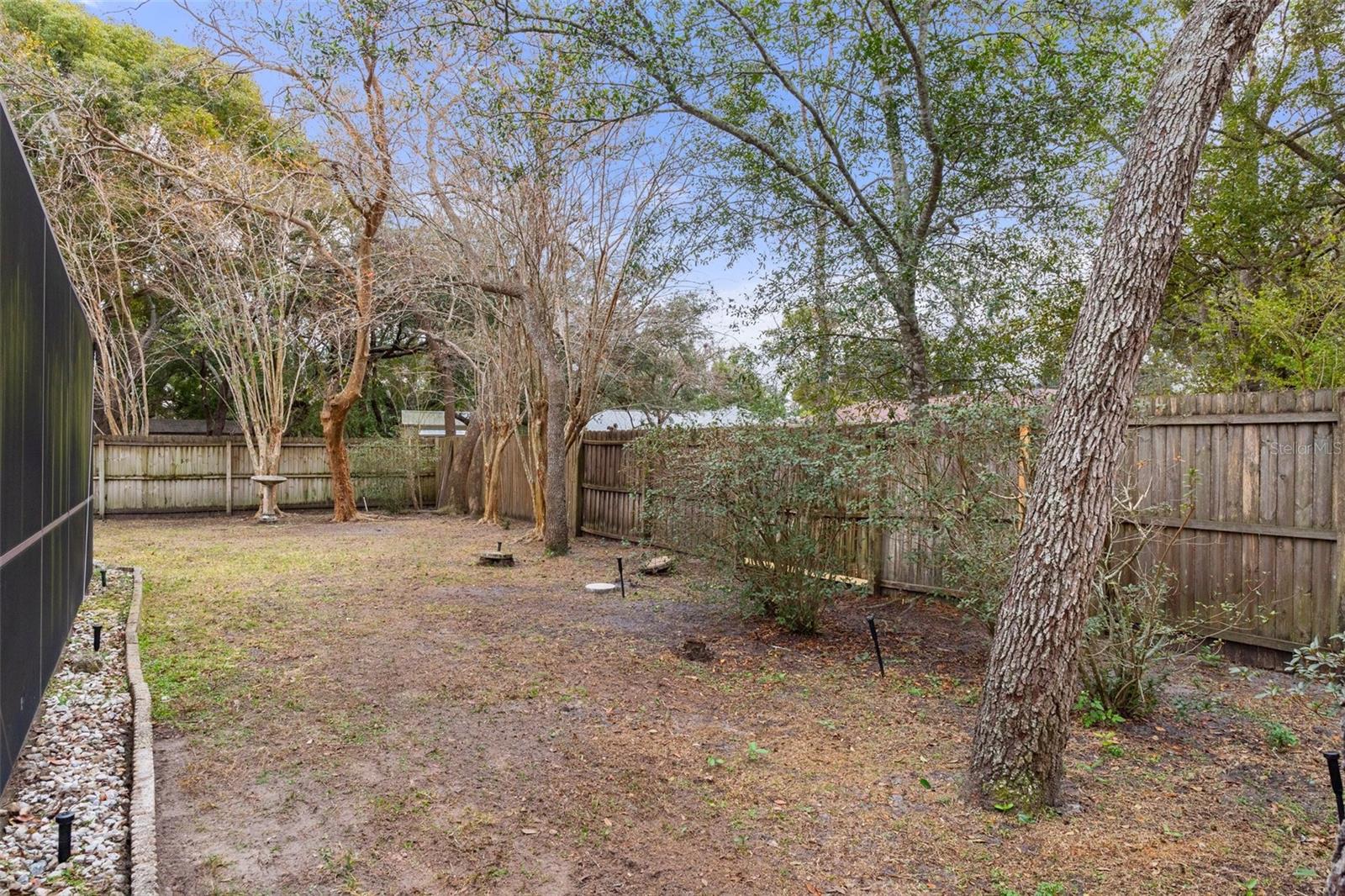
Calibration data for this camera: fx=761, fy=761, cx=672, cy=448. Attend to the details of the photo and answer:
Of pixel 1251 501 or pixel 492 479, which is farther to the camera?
pixel 492 479

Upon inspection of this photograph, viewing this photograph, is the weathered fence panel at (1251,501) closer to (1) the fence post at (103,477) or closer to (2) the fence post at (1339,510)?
(2) the fence post at (1339,510)

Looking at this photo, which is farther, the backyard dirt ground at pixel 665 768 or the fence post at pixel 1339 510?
the fence post at pixel 1339 510

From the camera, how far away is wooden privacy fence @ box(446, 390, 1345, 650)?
13.8 ft

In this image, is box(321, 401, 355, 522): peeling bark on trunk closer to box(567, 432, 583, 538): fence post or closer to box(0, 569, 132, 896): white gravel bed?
box(567, 432, 583, 538): fence post

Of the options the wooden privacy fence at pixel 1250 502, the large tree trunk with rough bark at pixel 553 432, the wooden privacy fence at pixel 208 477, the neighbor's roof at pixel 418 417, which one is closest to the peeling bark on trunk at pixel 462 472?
the wooden privacy fence at pixel 208 477

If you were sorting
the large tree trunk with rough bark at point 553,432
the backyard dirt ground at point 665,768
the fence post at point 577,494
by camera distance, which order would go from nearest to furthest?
the backyard dirt ground at point 665,768
the large tree trunk with rough bark at point 553,432
the fence post at point 577,494

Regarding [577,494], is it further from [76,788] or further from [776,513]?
[76,788]

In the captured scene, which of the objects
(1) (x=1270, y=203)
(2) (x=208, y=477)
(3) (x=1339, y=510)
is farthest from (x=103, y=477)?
(1) (x=1270, y=203)

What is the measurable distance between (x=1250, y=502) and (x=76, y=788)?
598cm

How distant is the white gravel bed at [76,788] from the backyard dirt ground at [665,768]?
0.53 ft

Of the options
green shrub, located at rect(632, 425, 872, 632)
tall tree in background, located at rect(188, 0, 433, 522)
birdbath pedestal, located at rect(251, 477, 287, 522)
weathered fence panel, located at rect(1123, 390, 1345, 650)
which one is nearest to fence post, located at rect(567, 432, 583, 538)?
tall tree in background, located at rect(188, 0, 433, 522)

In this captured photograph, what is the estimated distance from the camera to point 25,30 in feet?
38.1

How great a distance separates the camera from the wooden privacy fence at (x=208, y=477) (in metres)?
13.0

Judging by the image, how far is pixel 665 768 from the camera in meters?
3.22
